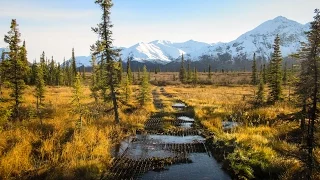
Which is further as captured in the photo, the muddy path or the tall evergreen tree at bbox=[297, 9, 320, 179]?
the muddy path

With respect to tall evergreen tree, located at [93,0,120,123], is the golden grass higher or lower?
lower

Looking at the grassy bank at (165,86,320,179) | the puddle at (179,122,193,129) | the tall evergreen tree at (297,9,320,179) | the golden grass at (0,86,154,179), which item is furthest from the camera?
the puddle at (179,122,193,129)

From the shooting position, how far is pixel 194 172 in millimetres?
12555

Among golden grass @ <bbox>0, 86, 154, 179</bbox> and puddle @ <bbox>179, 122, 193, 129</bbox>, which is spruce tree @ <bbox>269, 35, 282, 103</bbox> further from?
golden grass @ <bbox>0, 86, 154, 179</bbox>

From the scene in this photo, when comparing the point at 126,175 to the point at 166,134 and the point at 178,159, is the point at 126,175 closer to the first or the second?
the point at 178,159

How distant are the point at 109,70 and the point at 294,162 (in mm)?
15749

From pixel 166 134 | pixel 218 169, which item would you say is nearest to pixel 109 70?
pixel 166 134

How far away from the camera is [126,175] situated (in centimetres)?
1221

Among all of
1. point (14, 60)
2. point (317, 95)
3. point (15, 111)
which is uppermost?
point (14, 60)

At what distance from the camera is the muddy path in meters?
12.4

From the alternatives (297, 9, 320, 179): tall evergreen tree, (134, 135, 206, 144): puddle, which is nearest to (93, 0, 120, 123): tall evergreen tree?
(134, 135, 206, 144): puddle

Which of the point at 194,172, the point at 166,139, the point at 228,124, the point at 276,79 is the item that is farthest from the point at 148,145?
the point at 276,79

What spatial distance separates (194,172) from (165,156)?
275 cm

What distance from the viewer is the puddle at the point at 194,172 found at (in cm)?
1206
